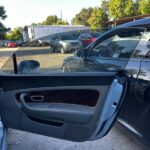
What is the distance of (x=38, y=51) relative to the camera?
2.67m

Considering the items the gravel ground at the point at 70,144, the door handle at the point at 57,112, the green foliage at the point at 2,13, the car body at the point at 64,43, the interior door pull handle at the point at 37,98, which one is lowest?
the gravel ground at the point at 70,144

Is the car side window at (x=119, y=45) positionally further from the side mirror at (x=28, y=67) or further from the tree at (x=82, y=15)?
the tree at (x=82, y=15)

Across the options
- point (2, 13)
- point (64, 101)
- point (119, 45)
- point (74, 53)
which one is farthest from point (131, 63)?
point (2, 13)

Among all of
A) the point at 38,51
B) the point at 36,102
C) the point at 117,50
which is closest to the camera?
the point at 36,102

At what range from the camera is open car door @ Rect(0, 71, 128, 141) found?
201 centimetres

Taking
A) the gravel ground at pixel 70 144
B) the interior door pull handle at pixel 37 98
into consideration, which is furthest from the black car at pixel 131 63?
the gravel ground at pixel 70 144

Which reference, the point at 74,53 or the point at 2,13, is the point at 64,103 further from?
the point at 2,13

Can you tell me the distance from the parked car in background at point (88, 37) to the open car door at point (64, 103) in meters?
1.26

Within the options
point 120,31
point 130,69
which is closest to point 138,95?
point 130,69

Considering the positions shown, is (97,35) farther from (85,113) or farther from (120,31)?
(85,113)

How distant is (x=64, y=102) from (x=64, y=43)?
3.03 ft

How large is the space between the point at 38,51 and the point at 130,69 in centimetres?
89

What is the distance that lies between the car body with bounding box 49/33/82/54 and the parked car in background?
104mm

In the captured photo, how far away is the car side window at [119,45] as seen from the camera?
9.87ft
